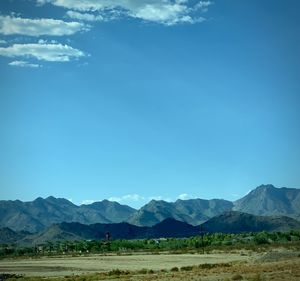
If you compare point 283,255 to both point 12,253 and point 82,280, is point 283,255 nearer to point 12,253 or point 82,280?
point 82,280

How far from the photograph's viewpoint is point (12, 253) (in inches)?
7677

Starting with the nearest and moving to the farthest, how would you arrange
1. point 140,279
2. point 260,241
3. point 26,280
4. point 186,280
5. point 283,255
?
point 186,280, point 140,279, point 26,280, point 283,255, point 260,241

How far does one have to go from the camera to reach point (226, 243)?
181 meters

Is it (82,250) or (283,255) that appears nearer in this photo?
(283,255)

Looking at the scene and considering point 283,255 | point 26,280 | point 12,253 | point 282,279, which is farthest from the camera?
point 12,253

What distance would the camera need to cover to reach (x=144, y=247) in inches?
7717

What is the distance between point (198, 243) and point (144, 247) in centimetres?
2374

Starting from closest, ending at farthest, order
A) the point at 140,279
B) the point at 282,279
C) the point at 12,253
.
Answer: the point at 282,279, the point at 140,279, the point at 12,253

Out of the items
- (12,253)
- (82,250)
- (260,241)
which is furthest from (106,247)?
(260,241)

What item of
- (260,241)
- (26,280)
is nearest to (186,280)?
(26,280)

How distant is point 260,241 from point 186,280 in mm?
129540

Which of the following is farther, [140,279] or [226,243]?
[226,243]

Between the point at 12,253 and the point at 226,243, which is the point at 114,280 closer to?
the point at 226,243

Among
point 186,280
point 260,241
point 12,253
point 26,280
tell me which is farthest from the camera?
point 12,253
